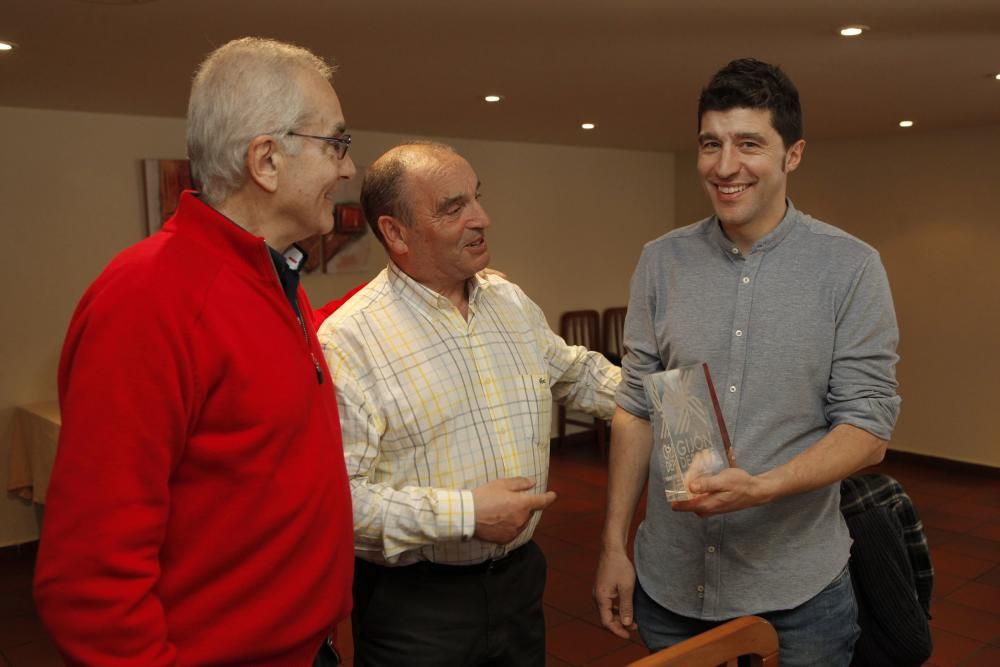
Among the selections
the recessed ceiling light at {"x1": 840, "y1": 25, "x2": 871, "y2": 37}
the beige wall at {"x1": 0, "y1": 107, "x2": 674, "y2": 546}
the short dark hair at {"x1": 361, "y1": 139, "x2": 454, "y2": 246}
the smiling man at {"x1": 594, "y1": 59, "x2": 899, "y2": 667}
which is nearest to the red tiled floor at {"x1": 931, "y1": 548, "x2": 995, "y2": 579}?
the recessed ceiling light at {"x1": 840, "y1": 25, "x2": 871, "y2": 37}

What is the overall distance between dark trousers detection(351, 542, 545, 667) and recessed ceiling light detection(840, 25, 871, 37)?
7.57 ft

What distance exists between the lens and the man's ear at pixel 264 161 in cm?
121

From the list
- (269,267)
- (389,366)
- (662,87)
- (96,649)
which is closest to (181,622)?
(96,649)

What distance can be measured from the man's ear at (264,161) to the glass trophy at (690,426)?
677 millimetres

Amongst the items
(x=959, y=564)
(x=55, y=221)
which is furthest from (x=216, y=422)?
(x=959, y=564)

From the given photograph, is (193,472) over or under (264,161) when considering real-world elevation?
under

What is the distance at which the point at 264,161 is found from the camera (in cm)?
123

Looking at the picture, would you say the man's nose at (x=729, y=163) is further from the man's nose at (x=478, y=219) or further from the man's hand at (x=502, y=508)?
the man's hand at (x=502, y=508)

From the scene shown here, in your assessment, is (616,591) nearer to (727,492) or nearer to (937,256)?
(727,492)

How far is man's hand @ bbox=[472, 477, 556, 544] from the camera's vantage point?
1.50 meters

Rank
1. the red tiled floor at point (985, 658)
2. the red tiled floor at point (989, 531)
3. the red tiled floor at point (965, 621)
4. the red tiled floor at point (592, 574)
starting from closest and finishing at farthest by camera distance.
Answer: the red tiled floor at point (985, 658), the red tiled floor at point (592, 574), the red tiled floor at point (965, 621), the red tiled floor at point (989, 531)

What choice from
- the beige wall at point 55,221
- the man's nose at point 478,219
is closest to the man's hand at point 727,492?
the man's nose at point 478,219

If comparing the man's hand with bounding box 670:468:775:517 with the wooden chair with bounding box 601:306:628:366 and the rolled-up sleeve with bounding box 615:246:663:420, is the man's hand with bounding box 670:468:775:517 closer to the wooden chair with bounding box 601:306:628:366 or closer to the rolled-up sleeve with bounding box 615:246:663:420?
the rolled-up sleeve with bounding box 615:246:663:420

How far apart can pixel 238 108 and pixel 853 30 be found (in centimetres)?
254
